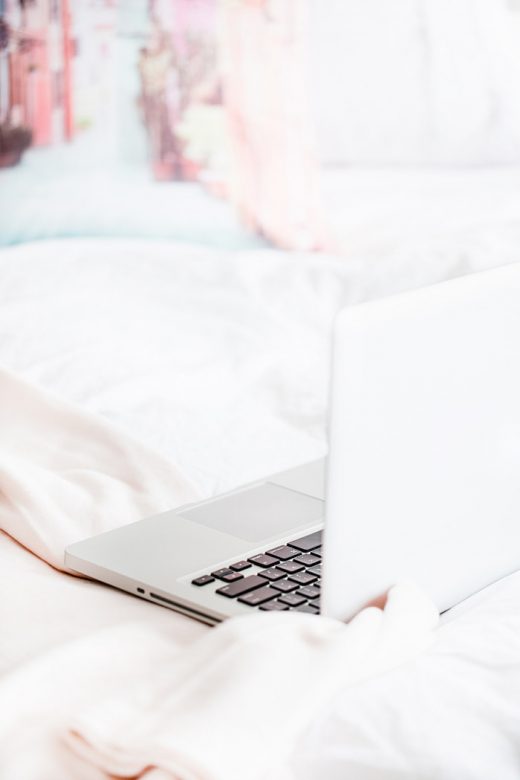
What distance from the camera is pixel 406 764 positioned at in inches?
26.2

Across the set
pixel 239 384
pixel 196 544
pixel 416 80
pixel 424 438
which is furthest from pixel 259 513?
pixel 416 80

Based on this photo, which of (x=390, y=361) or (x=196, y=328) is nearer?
(x=390, y=361)

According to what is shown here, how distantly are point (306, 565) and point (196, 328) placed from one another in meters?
0.96

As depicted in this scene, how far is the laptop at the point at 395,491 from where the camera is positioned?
2.40 feet

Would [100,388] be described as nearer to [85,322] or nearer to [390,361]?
[85,322]

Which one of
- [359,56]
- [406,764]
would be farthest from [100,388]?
[359,56]

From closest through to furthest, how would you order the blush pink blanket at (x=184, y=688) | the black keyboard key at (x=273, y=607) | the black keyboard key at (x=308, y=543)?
the blush pink blanket at (x=184, y=688) < the black keyboard key at (x=273, y=607) < the black keyboard key at (x=308, y=543)

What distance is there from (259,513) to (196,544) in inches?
3.8

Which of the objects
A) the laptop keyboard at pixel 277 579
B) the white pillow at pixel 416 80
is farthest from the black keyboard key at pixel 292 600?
the white pillow at pixel 416 80

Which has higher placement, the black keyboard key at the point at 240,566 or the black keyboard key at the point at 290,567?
the black keyboard key at the point at 290,567

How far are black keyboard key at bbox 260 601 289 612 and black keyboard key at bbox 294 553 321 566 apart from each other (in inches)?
3.0

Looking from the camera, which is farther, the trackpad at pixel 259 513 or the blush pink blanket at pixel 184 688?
the trackpad at pixel 259 513

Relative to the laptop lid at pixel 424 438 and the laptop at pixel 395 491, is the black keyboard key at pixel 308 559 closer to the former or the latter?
the laptop at pixel 395 491

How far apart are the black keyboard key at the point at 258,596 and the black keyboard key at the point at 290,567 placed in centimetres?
4
